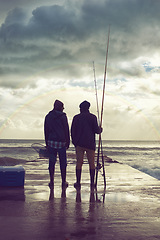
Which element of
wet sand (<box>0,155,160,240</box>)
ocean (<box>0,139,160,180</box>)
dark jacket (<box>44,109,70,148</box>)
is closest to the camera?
wet sand (<box>0,155,160,240</box>)

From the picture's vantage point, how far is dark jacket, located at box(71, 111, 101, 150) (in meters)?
5.92

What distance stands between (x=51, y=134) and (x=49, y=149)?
0.30 meters

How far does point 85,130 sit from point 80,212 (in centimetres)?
227

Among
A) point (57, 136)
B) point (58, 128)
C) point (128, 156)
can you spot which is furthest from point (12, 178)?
point (128, 156)

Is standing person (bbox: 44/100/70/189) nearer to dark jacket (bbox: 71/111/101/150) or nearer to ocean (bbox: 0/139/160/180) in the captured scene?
dark jacket (bbox: 71/111/101/150)

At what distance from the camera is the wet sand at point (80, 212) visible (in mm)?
2979

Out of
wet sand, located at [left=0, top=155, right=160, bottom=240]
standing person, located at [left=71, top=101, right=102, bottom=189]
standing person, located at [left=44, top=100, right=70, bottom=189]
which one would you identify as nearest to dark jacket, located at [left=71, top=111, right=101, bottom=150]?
standing person, located at [left=71, top=101, right=102, bottom=189]

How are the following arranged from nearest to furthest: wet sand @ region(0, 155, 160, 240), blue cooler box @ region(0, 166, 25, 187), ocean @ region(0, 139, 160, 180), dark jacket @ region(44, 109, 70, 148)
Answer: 1. wet sand @ region(0, 155, 160, 240)
2. blue cooler box @ region(0, 166, 25, 187)
3. dark jacket @ region(44, 109, 70, 148)
4. ocean @ region(0, 139, 160, 180)

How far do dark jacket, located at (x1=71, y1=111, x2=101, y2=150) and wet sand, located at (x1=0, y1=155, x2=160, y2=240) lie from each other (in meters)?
0.89

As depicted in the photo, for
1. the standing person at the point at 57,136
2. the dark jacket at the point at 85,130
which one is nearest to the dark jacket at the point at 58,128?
the standing person at the point at 57,136

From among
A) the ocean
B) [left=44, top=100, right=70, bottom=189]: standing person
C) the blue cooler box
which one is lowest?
the ocean

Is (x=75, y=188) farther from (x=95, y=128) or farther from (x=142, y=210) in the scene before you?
(x=142, y=210)

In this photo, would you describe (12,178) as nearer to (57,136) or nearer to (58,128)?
(57,136)

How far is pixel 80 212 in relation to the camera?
3.88 meters
